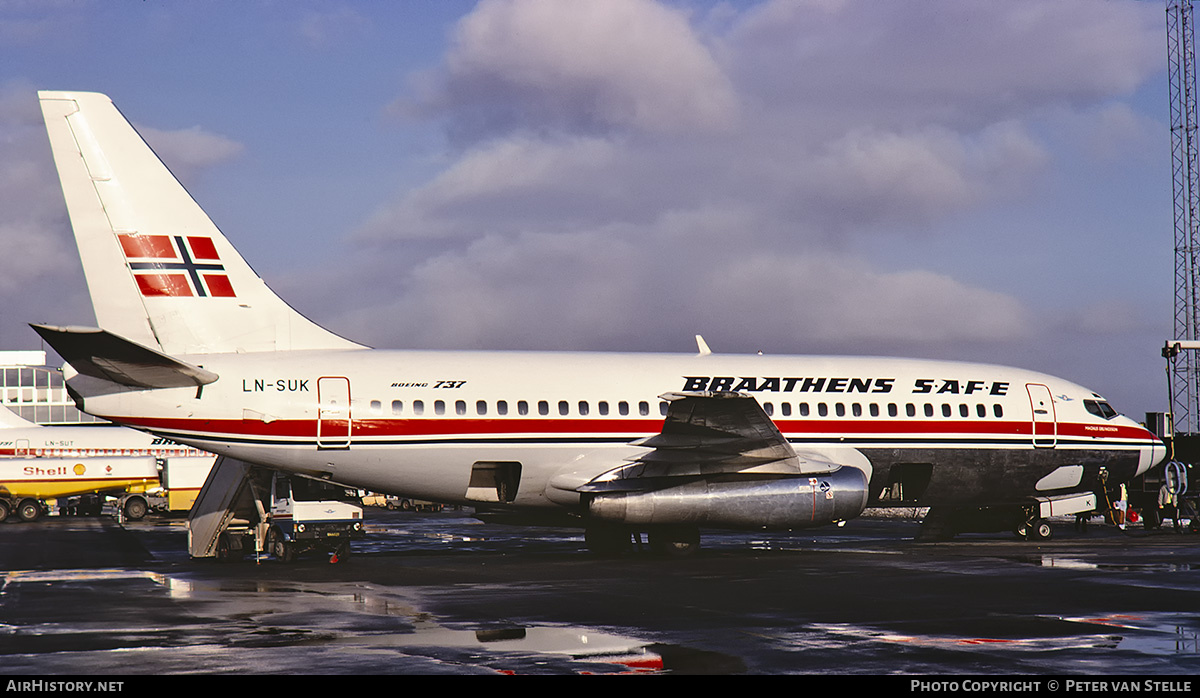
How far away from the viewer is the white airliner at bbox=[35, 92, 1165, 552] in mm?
20281

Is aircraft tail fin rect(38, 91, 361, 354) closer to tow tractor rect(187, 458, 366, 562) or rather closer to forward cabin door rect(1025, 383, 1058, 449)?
tow tractor rect(187, 458, 366, 562)

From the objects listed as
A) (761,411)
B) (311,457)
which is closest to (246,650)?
(311,457)

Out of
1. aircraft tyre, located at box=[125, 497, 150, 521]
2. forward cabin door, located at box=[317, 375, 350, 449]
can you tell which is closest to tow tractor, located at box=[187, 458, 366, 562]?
forward cabin door, located at box=[317, 375, 350, 449]

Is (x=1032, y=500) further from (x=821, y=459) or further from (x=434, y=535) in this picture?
(x=434, y=535)

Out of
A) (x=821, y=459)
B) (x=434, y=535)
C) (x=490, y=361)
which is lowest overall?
(x=434, y=535)

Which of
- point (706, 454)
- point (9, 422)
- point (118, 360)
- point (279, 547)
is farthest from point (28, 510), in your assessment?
point (706, 454)

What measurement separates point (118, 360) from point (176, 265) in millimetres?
2449

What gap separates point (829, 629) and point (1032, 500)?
1618 cm

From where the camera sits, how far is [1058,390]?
85.1 ft

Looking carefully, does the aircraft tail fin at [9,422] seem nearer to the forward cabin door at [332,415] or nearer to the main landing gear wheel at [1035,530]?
the forward cabin door at [332,415]

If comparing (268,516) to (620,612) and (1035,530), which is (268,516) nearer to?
(620,612)

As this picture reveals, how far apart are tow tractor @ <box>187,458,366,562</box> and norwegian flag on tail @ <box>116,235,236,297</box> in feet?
12.2
